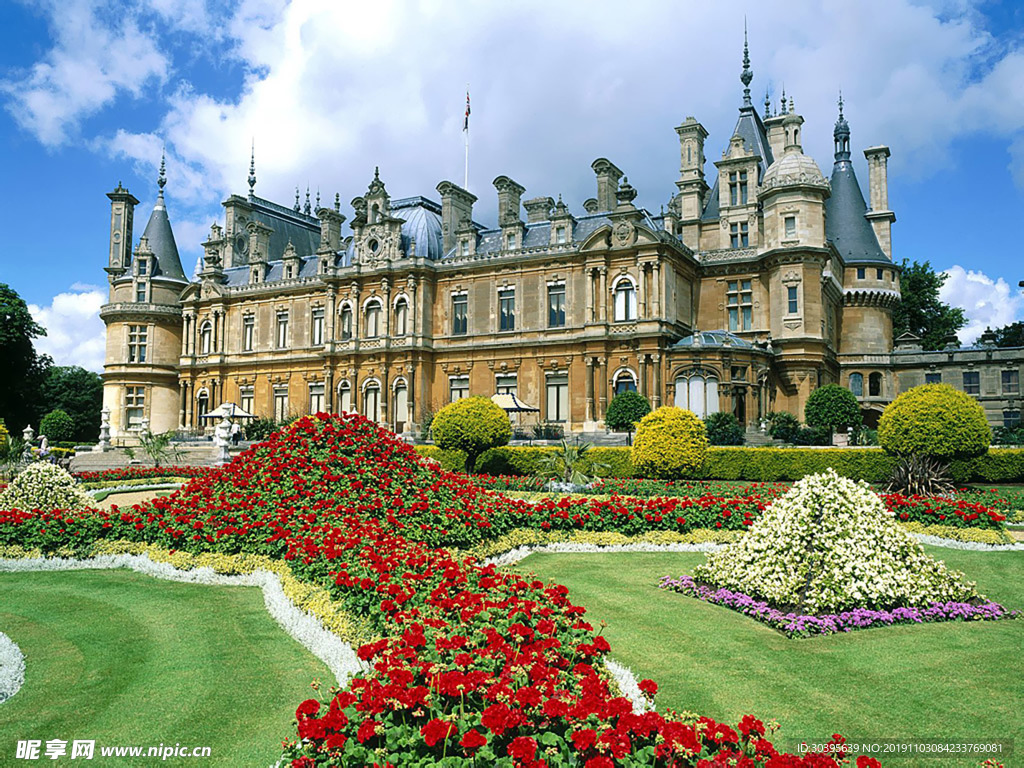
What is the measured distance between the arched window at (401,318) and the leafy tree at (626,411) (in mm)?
14074

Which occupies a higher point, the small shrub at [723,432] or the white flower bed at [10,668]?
the small shrub at [723,432]

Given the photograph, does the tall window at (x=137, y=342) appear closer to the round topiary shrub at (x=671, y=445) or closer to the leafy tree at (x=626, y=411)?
the leafy tree at (x=626, y=411)

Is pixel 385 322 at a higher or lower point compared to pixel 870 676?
higher

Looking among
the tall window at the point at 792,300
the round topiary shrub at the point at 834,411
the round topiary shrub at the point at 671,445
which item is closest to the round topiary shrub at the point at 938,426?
the round topiary shrub at the point at 671,445

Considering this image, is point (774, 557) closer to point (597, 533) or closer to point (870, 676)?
point (870, 676)

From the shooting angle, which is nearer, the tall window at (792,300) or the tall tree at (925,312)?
the tall window at (792,300)

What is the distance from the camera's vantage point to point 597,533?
13.2 meters

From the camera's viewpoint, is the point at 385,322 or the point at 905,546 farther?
the point at 385,322

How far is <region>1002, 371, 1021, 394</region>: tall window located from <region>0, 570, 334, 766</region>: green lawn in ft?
141

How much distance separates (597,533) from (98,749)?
919cm

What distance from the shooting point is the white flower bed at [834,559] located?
838cm

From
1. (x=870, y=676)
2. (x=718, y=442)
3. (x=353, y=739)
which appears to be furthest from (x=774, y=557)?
(x=718, y=442)

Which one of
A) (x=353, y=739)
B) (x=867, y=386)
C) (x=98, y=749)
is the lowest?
(x=98, y=749)

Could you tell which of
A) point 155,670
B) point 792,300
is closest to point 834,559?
point 155,670
